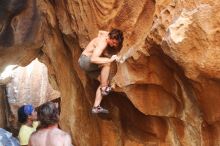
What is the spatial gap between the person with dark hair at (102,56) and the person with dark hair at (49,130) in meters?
1.88

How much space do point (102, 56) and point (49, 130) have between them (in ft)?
7.34

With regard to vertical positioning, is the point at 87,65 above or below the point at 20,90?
above

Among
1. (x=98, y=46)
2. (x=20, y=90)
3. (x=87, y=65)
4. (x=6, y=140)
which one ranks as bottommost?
(x=20, y=90)

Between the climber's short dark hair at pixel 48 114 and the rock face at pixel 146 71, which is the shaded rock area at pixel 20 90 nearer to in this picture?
the rock face at pixel 146 71

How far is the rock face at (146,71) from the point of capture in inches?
190

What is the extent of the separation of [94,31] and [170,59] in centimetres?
228

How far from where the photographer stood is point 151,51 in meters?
5.62

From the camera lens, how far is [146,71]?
5.86 m

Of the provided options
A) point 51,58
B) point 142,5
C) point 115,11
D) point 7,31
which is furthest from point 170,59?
point 7,31

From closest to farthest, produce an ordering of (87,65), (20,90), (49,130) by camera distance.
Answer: (49,130), (87,65), (20,90)

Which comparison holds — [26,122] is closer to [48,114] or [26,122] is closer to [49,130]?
[49,130]

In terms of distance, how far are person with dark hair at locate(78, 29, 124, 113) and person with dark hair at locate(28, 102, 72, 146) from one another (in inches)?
74.0

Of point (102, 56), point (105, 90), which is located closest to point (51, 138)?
point (105, 90)

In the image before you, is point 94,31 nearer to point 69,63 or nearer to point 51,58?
point 69,63
